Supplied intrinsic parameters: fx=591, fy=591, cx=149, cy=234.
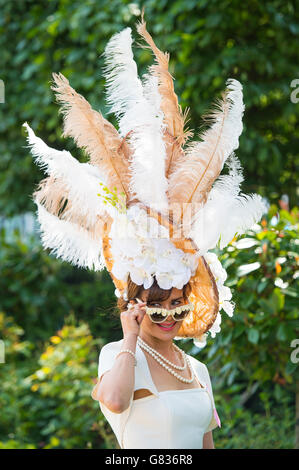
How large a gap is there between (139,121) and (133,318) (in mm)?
659

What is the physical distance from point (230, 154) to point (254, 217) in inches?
9.5

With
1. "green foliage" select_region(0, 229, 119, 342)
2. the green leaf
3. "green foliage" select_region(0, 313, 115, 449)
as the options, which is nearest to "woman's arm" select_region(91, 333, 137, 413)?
the green leaf

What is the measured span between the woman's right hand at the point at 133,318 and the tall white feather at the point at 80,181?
1.09 ft

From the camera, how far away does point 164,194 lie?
196cm

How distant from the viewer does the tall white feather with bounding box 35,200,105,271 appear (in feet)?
6.73

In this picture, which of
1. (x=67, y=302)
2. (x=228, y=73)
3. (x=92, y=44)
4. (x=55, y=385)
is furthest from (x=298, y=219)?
(x=67, y=302)

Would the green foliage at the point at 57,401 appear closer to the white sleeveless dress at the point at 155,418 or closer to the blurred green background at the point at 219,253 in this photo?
the blurred green background at the point at 219,253

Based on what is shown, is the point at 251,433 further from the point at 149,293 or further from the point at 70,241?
the point at 70,241

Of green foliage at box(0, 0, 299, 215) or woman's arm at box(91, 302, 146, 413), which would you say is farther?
green foliage at box(0, 0, 299, 215)

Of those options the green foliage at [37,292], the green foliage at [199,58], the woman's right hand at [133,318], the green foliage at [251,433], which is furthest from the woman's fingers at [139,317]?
the green foliage at [37,292]

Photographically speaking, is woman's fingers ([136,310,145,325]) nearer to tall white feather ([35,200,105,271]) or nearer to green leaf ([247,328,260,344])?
tall white feather ([35,200,105,271])

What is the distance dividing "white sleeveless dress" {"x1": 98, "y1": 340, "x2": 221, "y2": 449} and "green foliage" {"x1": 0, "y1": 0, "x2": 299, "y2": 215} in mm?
2495

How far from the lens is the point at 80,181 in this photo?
1979 millimetres
